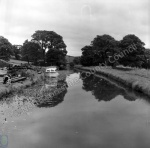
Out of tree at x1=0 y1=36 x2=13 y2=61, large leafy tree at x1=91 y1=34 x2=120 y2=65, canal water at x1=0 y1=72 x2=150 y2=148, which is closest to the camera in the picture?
canal water at x1=0 y1=72 x2=150 y2=148

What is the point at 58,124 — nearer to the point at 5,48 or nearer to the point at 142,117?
the point at 142,117

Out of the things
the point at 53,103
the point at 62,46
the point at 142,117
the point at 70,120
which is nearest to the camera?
the point at 70,120

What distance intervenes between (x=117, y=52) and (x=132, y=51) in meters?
13.6

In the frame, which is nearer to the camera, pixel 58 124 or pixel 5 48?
pixel 58 124

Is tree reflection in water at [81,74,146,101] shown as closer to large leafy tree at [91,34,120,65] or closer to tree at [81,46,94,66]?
large leafy tree at [91,34,120,65]

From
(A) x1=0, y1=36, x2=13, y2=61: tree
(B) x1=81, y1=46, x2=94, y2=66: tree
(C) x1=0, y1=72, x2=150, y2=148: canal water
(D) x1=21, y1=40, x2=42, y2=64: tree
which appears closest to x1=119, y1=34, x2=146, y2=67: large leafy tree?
(D) x1=21, y1=40, x2=42, y2=64: tree

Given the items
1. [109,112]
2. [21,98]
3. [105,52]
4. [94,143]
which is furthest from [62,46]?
[94,143]

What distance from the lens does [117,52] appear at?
84000 mm

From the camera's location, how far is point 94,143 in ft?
36.1

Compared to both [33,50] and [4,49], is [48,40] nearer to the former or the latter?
[33,50]

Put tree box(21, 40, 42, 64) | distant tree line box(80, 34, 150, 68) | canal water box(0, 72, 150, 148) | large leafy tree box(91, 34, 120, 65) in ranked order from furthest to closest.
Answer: tree box(21, 40, 42, 64), large leafy tree box(91, 34, 120, 65), distant tree line box(80, 34, 150, 68), canal water box(0, 72, 150, 148)

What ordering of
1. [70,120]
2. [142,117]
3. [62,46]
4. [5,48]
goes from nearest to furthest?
[70,120] < [142,117] < [5,48] < [62,46]

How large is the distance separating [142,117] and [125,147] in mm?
6249

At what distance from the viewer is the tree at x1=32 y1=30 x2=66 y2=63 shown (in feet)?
303
